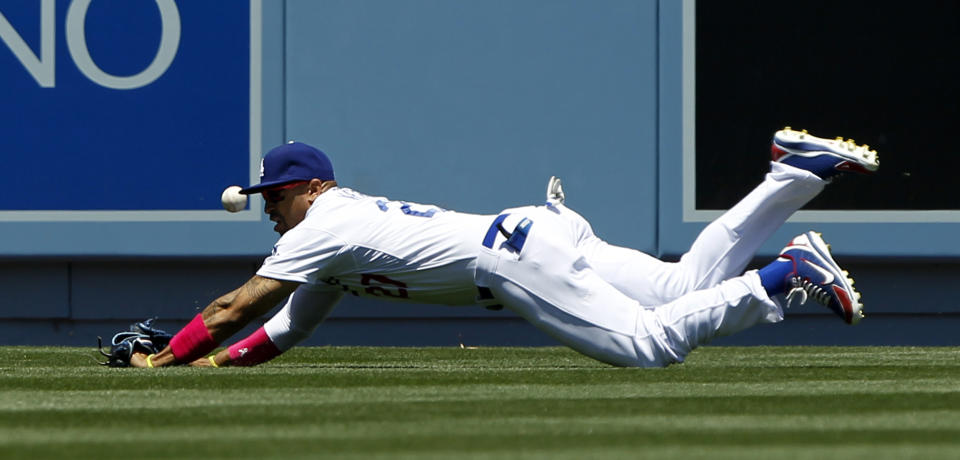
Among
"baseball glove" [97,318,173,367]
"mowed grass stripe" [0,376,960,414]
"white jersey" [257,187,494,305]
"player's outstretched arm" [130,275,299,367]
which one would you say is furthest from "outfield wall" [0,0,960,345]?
"mowed grass stripe" [0,376,960,414]

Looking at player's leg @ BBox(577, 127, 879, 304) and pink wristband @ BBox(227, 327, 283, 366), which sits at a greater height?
player's leg @ BBox(577, 127, 879, 304)

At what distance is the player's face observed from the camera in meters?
5.95

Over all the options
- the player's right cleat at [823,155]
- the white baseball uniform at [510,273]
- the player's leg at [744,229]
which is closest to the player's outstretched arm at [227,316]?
the white baseball uniform at [510,273]

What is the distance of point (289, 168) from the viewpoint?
5.92 metres

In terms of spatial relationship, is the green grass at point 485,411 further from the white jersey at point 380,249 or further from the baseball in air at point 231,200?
the baseball in air at point 231,200

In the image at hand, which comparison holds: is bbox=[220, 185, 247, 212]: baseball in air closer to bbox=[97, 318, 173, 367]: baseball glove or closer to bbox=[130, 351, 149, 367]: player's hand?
bbox=[97, 318, 173, 367]: baseball glove

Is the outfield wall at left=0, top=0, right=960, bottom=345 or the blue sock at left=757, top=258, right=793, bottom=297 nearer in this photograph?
the blue sock at left=757, top=258, right=793, bottom=297

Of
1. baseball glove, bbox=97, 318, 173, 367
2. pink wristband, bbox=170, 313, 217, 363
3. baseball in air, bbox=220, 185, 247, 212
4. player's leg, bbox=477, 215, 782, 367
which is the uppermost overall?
baseball in air, bbox=220, 185, 247, 212

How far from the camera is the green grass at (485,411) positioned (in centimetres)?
348

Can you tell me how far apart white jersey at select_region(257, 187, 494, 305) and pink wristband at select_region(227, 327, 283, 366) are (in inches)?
25.4

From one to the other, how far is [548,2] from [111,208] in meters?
2.91

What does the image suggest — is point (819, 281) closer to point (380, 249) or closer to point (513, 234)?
point (513, 234)

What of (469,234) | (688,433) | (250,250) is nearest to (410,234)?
(469,234)

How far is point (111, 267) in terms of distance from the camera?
9.51 m
